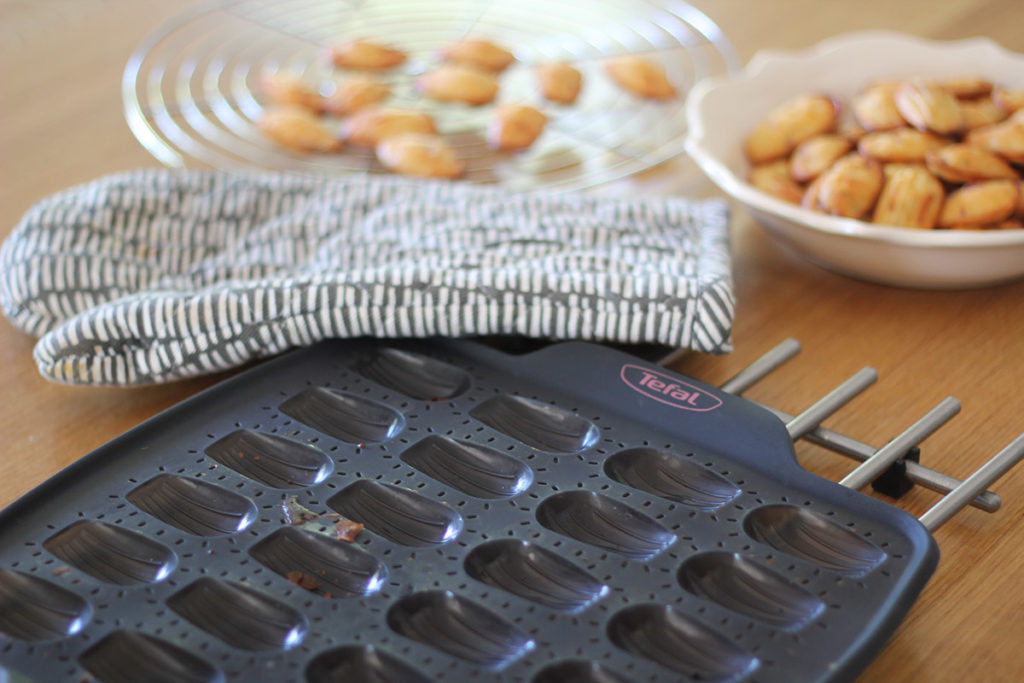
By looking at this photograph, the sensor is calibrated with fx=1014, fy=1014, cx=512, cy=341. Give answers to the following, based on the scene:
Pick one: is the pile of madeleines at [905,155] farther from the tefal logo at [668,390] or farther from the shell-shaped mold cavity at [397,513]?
the shell-shaped mold cavity at [397,513]

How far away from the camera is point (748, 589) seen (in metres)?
0.47

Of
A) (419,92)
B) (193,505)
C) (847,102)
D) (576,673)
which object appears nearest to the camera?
(576,673)

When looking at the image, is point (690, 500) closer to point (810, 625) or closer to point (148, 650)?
point (810, 625)

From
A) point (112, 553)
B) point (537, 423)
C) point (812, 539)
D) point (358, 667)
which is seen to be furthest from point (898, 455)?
point (112, 553)

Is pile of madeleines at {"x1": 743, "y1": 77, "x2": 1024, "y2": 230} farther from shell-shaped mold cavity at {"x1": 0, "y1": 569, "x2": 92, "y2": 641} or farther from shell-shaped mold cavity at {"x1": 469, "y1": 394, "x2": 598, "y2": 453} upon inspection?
shell-shaped mold cavity at {"x1": 0, "y1": 569, "x2": 92, "y2": 641}

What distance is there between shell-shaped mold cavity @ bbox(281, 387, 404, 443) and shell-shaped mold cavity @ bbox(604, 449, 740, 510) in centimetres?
13

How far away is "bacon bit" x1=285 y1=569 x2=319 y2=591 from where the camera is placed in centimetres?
47

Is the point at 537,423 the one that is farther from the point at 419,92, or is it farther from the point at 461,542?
the point at 419,92

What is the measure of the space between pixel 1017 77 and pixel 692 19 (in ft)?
1.39

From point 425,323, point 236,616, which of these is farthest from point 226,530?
point 425,323

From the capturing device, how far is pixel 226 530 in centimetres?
52

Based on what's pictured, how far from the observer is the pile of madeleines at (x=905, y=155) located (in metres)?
0.68

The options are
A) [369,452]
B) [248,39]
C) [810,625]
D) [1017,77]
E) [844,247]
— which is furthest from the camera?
[248,39]

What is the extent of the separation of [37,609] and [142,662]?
0.07 metres
